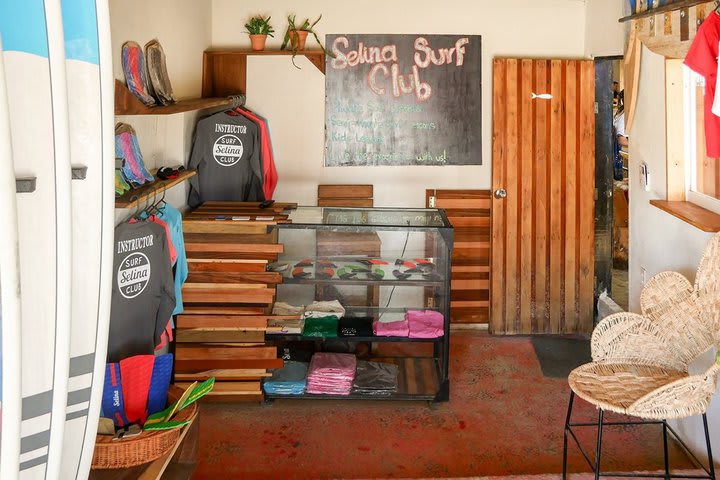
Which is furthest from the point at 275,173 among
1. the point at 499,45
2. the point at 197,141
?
the point at 499,45

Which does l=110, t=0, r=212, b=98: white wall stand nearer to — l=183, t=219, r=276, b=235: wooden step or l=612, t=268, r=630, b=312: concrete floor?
l=183, t=219, r=276, b=235: wooden step

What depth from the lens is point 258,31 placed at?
5.91 meters

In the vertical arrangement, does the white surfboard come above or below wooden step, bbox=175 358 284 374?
above

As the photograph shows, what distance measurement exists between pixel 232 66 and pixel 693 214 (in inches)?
135

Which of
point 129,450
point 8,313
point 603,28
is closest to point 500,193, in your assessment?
point 603,28

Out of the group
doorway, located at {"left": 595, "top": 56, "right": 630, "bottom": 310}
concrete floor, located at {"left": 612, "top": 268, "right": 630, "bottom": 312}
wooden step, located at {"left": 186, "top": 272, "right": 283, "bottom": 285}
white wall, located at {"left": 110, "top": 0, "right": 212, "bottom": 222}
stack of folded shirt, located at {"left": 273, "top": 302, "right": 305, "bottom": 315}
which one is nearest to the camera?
white wall, located at {"left": 110, "top": 0, "right": 212, "bottom": 222}

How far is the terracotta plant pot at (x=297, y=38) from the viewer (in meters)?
5.93

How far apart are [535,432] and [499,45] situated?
2911mm

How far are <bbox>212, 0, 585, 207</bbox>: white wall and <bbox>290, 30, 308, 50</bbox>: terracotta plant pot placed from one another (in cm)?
11

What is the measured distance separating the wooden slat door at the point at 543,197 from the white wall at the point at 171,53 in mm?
2088

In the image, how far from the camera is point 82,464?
2.48m

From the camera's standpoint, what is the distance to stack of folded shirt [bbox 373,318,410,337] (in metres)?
4.66

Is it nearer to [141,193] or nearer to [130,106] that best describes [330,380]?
[141,193]

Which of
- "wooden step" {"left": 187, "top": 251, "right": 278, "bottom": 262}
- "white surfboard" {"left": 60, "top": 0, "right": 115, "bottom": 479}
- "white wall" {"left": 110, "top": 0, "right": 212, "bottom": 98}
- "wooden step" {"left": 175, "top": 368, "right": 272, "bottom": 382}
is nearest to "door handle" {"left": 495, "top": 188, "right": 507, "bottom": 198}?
"wooden step" {"left": 187, "top": 251, "right": 278, "bottom": 262}
